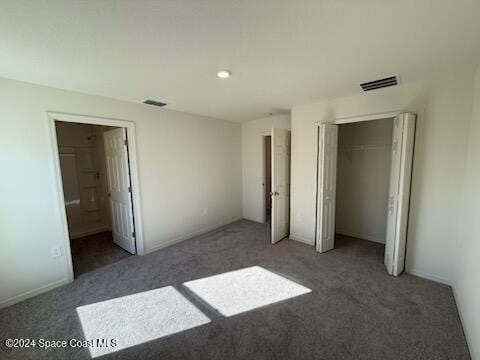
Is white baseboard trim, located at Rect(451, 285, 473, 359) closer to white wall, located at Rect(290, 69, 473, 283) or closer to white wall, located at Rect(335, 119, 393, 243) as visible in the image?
white wall, located at Rect(290, 69, 473, 283)

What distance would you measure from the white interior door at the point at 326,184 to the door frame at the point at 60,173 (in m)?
2.98

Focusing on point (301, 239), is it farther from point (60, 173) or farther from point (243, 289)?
point (60, 173)

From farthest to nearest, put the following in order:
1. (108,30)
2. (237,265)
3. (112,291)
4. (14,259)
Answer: (237,265), (112,291), (14,259), (108,30)

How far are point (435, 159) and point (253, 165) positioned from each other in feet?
10.9

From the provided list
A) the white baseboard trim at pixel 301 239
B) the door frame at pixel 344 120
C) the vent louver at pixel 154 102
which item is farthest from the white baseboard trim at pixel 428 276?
the vent louver at pixel 154 102

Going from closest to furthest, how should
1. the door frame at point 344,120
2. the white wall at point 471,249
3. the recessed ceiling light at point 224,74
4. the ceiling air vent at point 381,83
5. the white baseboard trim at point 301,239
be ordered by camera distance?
the white wall at point 471,249 → the recessed ceiling light at point 224,74 → the ceiling air vent at point 381,83 → the door frame at point 344,120 → the white baseboard trim at point 301,239

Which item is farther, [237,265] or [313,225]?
[313,225]

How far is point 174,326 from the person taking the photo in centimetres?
198

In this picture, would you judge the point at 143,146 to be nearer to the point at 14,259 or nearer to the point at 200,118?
the point at 200,118

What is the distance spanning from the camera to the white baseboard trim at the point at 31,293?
229 cm

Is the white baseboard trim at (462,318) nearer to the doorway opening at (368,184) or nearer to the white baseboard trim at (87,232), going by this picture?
the doorway opening at (368,184)

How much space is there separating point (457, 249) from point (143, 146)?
14.9 ft

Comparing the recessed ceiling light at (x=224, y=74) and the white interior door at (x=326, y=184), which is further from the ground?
the recessed ceiling light at (x=224, y=74)

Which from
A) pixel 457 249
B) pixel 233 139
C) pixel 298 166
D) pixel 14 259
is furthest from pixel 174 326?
pixel 233 139
